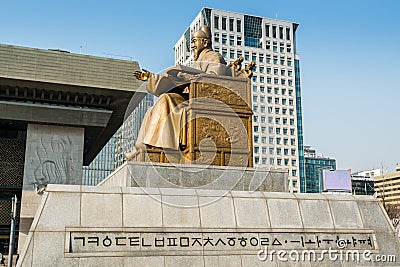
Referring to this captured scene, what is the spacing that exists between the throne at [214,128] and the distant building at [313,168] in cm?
5169

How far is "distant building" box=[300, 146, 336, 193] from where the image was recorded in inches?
2724

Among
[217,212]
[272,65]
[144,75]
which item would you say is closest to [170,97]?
[144,75]

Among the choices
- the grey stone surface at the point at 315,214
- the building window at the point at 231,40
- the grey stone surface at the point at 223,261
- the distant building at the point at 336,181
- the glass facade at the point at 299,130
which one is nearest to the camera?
the grey stone surface at the point at 223,261

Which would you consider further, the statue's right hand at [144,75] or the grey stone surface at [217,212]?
the statue's right hand at [144,75]

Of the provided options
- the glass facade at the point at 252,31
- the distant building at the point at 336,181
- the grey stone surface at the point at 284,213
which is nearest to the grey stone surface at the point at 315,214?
the grey stone surface at the point at 284,213

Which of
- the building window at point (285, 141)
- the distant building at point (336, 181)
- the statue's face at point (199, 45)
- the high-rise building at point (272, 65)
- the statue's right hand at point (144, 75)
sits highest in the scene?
the high-rise building at point (272, 65)

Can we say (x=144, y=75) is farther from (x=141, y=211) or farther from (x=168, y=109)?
(x=141, y=211)

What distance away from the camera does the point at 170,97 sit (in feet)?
28.6

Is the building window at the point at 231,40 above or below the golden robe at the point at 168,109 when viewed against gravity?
above

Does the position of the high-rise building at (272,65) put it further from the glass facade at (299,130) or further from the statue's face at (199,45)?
the statue's face at (199,45)

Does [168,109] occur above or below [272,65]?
below

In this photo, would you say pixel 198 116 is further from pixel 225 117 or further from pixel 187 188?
pixel 187 188

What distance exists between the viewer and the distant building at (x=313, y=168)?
227ft

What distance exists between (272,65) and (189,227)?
6102cm
